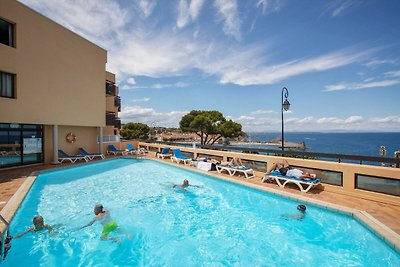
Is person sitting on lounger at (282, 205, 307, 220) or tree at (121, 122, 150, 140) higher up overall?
tree at (121, 122, 150, 140)

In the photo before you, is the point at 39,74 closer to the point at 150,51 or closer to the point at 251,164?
the point at 150,51

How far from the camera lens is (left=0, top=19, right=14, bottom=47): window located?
36.7ft

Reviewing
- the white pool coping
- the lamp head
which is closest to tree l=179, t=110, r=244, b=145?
the lamp head

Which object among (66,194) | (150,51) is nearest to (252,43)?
(150,51)

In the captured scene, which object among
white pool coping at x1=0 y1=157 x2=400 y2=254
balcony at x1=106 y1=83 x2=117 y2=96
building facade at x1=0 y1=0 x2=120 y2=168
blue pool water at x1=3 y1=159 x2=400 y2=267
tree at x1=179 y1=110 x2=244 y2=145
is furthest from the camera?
tree at x1=179 y1=110 x2=244 y2=145

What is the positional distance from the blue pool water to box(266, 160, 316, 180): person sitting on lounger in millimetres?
1311

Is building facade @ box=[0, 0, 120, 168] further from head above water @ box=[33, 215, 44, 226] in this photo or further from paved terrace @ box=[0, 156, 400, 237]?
head above water @ box=[33, 215, 44, 226]

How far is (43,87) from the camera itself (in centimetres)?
1305

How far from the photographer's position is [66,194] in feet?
28.4

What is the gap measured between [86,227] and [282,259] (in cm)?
521

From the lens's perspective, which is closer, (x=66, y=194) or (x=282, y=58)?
(x=66, y=194)

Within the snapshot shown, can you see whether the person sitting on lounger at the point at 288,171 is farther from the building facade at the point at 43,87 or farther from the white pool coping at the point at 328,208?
the building facade at the point at 43,87

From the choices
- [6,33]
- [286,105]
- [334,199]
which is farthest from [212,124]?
[334,199]

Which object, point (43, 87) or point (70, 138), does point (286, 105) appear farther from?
point (70, 138)
